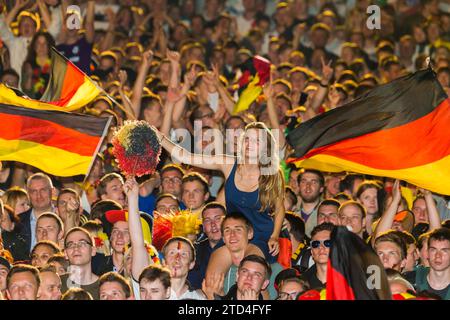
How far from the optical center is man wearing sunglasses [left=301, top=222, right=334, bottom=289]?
12.0 m

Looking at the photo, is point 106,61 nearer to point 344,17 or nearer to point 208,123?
point 208,123

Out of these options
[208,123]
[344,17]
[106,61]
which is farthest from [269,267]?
[344,17]

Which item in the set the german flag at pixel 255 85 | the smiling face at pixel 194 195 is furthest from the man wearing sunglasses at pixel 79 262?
the german flag at pixel 255 85

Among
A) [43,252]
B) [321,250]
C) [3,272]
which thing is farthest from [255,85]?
[3,272]

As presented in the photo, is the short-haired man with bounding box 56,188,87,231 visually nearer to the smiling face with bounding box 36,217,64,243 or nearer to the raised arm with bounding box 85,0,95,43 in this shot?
the smiling face with bounding box 36,217,64,243

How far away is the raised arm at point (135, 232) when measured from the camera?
1117cm

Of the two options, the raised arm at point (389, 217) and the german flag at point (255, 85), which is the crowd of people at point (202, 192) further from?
the german flag at point (255, 85)

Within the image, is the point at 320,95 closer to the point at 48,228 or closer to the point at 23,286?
the point at 48,228

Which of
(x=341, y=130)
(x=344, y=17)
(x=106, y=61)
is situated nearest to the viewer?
(x=341, y=130)

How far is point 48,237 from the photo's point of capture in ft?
42.3

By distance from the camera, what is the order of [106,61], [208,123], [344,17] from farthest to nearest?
1. [344,17]
2. [106,61]
3. [208,123]

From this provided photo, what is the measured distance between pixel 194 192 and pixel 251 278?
245 cm

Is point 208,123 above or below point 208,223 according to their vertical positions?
above

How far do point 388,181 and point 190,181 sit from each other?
2233 millimetres
